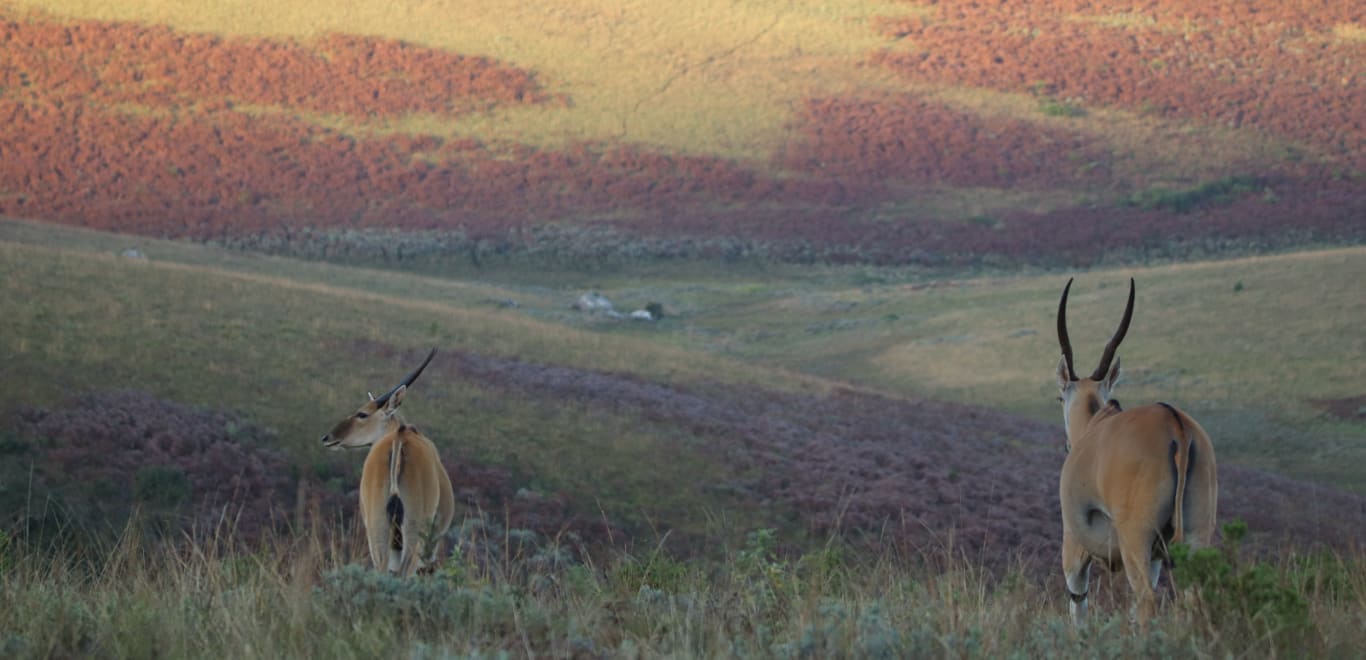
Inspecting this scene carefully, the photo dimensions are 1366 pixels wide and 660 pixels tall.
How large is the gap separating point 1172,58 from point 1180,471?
74.6 metres

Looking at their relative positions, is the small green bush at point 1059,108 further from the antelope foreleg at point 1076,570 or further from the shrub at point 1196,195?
the antelope foreleg at point 1076,570

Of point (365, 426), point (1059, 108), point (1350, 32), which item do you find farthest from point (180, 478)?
point (1350, 32)

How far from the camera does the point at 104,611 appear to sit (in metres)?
5.20

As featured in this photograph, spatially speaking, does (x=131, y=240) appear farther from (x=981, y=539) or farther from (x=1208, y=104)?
(x=1208, y=104)

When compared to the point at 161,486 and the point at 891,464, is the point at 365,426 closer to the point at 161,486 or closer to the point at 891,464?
the point at 161,486

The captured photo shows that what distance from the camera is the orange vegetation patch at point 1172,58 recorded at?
2741 inches

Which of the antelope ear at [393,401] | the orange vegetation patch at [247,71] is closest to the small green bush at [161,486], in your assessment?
the antelope ear at [393,401]

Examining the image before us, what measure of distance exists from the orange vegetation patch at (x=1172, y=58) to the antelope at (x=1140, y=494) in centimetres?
6680

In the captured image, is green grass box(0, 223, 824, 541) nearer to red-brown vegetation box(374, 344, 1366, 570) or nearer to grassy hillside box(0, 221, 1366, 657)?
grassy hillside box(0, 221, 1366, 657)

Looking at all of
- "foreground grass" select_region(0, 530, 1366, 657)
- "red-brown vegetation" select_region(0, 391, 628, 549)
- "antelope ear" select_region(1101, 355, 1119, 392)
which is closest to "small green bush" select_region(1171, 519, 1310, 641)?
"foreground grass" select_region(0, 530, 1366, 657)

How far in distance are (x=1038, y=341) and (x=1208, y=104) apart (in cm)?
4340

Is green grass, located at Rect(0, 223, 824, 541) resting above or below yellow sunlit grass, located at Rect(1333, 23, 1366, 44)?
below

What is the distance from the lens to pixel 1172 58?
242 ft

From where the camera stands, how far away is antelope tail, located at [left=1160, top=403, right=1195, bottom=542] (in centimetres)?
597
